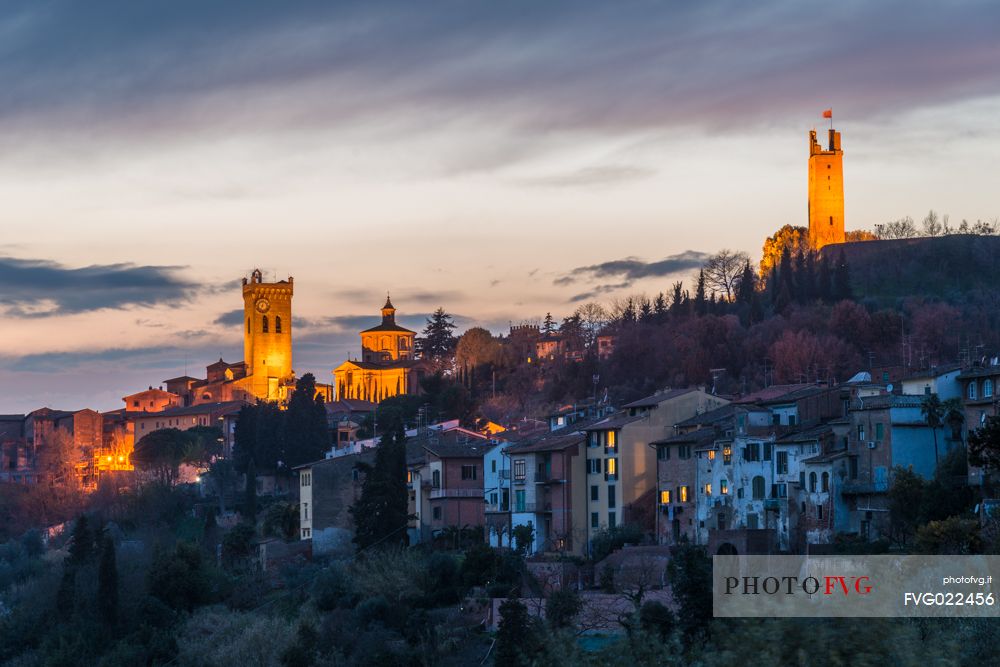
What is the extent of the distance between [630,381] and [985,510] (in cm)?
4789

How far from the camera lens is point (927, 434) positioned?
45.9m

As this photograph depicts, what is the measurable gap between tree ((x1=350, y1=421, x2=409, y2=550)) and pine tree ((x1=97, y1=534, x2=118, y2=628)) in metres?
8.27

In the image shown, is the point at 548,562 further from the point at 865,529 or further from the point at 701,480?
the point at 865,529

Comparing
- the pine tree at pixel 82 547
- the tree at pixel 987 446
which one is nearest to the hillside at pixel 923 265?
the pine tree at pixel 82 547

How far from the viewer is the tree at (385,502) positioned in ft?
188

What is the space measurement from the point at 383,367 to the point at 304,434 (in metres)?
44.6

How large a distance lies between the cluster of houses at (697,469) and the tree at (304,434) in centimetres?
1249

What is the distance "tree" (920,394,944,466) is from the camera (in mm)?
45156

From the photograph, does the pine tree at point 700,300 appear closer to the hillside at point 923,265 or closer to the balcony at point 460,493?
the hillside at point 923,265

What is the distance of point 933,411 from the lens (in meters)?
45.2

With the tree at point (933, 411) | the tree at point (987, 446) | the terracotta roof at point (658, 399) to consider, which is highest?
the terracotta roof at point (658, 399)

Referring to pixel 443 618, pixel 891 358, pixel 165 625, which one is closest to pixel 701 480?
pixel 443 618

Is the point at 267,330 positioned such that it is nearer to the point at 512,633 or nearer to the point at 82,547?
the point at 82,547

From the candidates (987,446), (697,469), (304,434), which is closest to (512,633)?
(987,446)
